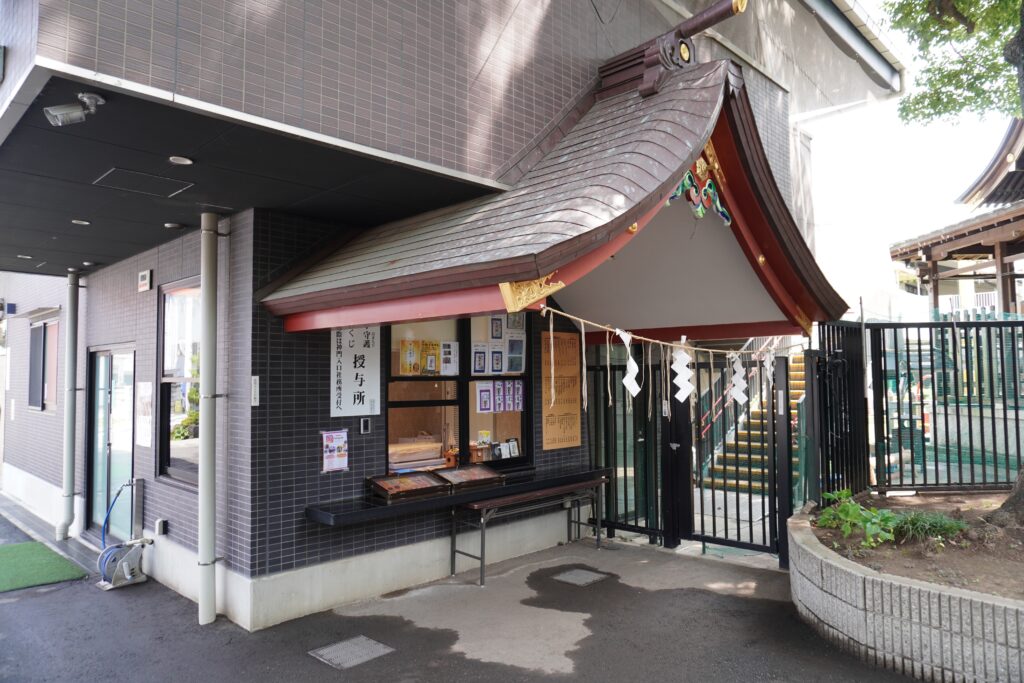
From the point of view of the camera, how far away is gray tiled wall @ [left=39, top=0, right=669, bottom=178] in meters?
3.76

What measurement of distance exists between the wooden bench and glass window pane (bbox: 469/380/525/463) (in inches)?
24.4

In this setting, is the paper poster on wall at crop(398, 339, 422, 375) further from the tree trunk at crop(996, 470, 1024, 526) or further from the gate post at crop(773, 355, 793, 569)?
the tree trunk at crop(996, 470, 1024, 526)

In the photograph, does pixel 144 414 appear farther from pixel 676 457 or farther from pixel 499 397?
pixel 676 457

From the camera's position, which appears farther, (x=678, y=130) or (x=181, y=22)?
(x=678, y=130)

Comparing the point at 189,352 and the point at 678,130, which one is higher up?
the point at 678,130

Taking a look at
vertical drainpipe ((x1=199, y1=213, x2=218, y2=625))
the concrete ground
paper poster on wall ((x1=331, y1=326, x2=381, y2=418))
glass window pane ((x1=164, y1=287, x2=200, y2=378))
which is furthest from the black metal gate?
glass window pane ((x1=164, y1=287, x2=200, y2=378))

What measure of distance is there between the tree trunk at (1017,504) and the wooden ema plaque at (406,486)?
4.93 metres

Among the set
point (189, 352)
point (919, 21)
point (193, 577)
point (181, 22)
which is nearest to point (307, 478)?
point (193, 577)

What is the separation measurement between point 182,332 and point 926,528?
24.2 ft

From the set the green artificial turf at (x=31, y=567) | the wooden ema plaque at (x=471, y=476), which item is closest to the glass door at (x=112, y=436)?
the green artificial turf at (x=31, y=567)

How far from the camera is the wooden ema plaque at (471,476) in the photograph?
6711 millimetres

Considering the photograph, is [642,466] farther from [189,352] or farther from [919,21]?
[919,21]

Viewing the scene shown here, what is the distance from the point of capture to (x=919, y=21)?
9.20 metres

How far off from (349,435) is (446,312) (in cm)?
248
